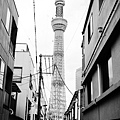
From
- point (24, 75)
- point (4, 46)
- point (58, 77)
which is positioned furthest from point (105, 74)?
point (58, 77)

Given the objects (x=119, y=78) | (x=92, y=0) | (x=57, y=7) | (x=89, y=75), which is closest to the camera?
(x=119, y=78)

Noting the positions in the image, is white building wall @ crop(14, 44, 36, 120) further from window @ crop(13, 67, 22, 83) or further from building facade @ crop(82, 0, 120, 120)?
building facade @ crop(82, 0, 120, 120)

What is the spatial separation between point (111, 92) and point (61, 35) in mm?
96968

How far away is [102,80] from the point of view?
1077 cm

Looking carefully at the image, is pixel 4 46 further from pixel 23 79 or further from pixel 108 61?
pixel 23 79

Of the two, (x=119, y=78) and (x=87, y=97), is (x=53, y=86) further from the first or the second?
(x=119, y=78)

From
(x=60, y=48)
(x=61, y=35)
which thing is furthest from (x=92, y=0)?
(x=61, y=35)

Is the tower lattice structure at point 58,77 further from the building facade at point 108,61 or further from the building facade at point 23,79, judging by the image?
the building facade at point 108,61

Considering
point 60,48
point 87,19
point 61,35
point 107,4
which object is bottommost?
point 107,4

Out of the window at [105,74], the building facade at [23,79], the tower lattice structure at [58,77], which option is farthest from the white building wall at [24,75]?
the tower lattice structure at [58,77]

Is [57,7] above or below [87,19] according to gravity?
above

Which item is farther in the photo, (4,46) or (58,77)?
(58,77)

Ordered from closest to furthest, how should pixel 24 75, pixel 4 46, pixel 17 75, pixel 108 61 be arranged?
pixel 108 61, pixel 4 46, pixel 17 75, pixel 24 75

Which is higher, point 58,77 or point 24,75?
point 58,77
